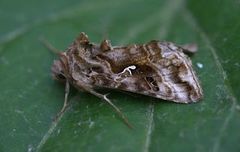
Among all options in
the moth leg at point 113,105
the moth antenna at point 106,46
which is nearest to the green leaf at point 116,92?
the moth leg at point 113,105

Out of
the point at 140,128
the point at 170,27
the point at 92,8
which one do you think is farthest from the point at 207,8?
the point at 140,128

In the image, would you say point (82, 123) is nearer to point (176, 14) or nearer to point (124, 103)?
point (124, 103)

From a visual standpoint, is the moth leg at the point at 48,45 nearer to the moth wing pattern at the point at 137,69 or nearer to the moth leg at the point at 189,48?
the moth wing pattern at the point at 137,69

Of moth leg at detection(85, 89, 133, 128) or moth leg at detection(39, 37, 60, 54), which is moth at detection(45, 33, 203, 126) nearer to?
moth leg at detection(85, 89, 133, 128)

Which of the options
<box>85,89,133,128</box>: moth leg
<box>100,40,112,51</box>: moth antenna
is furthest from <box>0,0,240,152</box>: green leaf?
<box>100,40,112,51</box>: moth antenna

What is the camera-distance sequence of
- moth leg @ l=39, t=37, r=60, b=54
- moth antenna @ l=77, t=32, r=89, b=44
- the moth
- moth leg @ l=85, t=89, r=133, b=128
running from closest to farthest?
moth leg @ l=85, t=89, r=133, b=128, the moth, moth antenna @ l=77, t=32, r=89, b=44, moth leg @ l=39, t=37, r=60, b=54

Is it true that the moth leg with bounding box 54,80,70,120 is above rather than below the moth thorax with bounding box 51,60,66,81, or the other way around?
below
